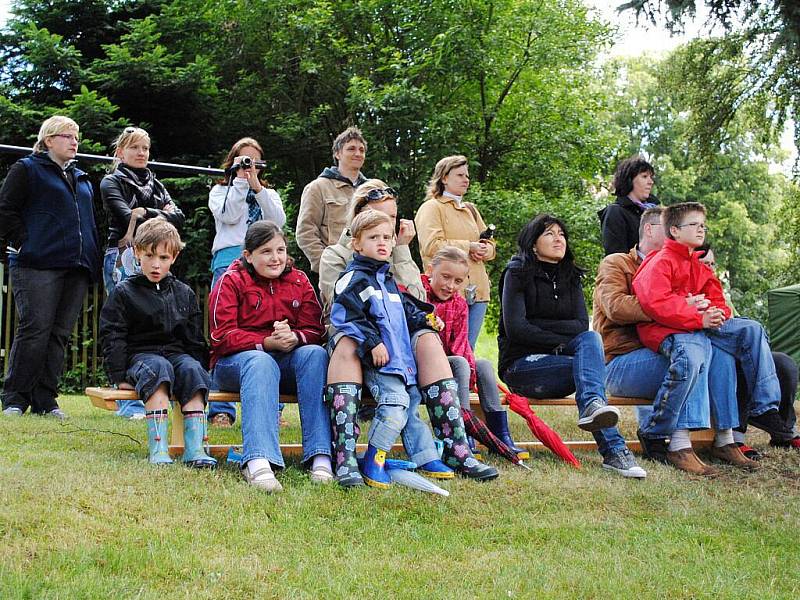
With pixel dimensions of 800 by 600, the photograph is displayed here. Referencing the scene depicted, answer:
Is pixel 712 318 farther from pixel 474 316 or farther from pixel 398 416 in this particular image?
pixel 398 416

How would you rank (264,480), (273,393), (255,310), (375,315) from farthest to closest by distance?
(255,310) → (375,315) → (273,393) → (264,480)

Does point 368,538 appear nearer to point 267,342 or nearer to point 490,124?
point 267,342

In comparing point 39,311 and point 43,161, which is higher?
point 43,161

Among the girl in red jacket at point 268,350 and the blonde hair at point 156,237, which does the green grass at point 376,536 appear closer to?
the girl in red jacket at point 268,350

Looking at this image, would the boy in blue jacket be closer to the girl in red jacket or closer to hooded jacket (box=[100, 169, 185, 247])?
the girl in red jacket

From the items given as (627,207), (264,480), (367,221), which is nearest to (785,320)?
(627,207)

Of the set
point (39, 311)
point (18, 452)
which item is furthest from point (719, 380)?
point (39, 311)

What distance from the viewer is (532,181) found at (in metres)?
13.5

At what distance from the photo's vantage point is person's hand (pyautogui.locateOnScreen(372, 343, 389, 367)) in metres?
4.17

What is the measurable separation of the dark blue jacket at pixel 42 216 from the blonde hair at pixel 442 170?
7.79 ft

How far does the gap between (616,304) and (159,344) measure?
8.60 feet

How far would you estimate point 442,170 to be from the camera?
6.08m

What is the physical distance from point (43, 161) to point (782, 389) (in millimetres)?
4955

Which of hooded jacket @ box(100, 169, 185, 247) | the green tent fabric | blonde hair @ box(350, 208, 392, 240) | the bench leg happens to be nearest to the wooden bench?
the bench leg
